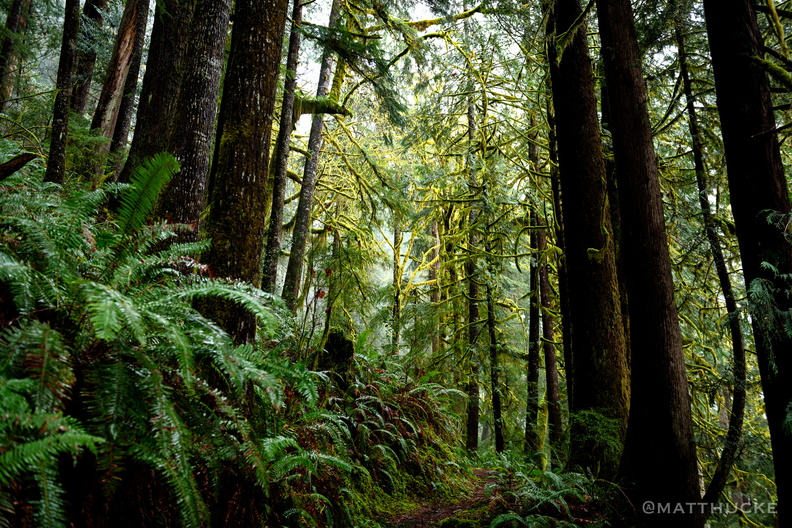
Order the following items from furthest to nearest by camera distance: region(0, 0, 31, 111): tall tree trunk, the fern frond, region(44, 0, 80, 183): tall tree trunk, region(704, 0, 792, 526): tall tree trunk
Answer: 1. region(0, 0, 31, 111): tall tree trunk
2. region(44, 0, 80, 183): tall tree trunk
3. region(704, 0, 792, 526): tall tree trunk
4. the fern frond

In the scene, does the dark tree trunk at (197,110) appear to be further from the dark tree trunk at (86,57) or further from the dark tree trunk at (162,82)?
the dark tree trunk at (86,57)

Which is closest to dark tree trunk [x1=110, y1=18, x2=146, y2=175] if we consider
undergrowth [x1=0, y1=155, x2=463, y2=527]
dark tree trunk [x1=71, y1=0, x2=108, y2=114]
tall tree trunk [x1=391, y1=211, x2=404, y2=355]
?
dark tree trunk [x1=71, y1=0, x2=108, y2=114]

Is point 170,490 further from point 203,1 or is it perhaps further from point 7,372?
point 203,1

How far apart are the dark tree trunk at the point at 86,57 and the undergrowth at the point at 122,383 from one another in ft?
27.3

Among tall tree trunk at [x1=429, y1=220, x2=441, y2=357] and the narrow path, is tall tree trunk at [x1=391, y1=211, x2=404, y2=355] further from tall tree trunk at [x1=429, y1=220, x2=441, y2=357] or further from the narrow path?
the narrow path

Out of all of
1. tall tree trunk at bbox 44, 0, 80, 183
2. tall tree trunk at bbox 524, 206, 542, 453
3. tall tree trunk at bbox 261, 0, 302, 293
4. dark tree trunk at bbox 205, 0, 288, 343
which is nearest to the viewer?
dark tree trunk at bbox 205, 0, 288, 343

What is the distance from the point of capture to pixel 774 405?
3.04 meters

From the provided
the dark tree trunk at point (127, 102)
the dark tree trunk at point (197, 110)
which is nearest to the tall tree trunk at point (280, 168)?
the dark tree trunk at point (127, 102)

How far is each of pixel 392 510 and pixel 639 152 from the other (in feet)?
14.0

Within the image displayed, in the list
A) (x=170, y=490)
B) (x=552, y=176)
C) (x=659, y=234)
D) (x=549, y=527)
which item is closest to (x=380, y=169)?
(x=552, y=176)

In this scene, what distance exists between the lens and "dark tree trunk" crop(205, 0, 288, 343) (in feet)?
11.3

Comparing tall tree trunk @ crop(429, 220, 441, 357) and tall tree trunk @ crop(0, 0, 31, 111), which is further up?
tall tree trunk @ crop(0, 0, 31, 111)

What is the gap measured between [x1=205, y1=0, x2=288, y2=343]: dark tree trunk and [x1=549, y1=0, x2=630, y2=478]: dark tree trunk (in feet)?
11.9

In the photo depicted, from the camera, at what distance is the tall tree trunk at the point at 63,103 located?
14.8 feet
